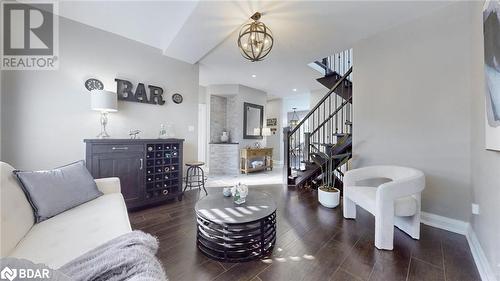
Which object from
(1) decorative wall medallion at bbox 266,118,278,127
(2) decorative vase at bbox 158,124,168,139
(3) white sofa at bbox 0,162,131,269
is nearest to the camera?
(3) white sofa at bbox 0,162,131,269

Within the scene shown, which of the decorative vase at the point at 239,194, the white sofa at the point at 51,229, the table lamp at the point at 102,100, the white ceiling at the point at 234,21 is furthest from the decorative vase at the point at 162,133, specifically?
the decorative vase at the point at 239,194

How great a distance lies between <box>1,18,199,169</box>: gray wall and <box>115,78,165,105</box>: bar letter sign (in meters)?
0.08

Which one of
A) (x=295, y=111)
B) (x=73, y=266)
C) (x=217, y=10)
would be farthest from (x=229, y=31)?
(x=295, y=111)

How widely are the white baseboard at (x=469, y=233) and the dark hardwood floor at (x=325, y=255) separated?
0.05m

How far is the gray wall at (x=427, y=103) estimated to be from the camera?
2150 mm

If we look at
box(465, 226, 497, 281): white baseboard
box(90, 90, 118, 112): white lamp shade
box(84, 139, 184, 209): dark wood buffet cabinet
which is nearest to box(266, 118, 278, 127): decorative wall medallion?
box(84, 139, 184, 209): dark wood buffet cabinet

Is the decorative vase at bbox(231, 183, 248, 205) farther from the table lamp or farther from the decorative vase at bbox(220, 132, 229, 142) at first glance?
the decorative vase at bbox(220, 132, 229, 142)

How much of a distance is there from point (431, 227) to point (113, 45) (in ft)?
16.6

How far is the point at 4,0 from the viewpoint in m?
2.17

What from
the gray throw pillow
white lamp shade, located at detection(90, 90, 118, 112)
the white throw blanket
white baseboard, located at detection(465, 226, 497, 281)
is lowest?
white baseboard, located at detection(465, 226, 497, 281)

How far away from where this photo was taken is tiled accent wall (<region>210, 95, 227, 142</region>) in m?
5.85

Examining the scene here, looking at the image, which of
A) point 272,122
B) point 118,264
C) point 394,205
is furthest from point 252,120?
point 118,264

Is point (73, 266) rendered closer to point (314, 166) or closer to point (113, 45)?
point (113, 45)

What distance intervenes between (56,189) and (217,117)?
4.59 m
